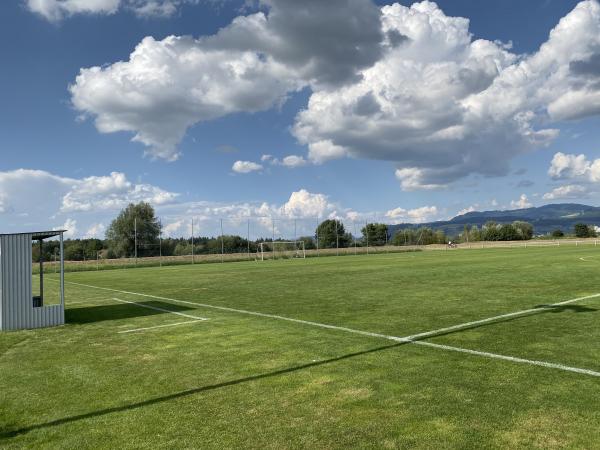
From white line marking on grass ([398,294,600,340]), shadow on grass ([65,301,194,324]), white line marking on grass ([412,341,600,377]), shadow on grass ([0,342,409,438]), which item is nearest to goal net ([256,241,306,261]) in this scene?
shadow on grass ([65,301,194,324])

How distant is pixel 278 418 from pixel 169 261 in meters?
51.9

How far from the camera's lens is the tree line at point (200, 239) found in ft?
219

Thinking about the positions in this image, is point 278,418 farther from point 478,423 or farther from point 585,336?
point 585,336

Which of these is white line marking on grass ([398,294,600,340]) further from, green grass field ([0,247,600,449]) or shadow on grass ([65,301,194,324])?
shadow on grass ([65,301,194,324])

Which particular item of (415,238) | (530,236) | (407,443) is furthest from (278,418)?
(530,236)

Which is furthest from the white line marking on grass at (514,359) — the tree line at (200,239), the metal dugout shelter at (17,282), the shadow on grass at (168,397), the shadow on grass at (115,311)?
the tree line at (200,239)

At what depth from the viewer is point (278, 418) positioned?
16.9 ft

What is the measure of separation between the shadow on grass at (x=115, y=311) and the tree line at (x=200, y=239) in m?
39.9

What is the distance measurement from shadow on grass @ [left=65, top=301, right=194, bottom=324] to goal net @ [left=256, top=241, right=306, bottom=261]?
149 feet

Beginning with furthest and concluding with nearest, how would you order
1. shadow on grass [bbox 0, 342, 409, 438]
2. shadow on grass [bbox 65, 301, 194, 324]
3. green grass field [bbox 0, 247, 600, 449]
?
1. shadow on grass [bbox 65, 301, 194, 324]
2. shadow on grass [bbox 0, 342, 409, 438]
3. green grass field [bbox 0, 247, 600, 449]

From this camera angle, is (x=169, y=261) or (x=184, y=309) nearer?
(x=184, y=309)

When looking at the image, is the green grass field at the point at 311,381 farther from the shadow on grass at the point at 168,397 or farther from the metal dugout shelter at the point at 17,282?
the metal dugout shelter at the point at 17,282

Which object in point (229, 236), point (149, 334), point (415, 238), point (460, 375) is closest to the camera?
point (460, 375)

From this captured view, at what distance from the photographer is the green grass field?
4746 mm
